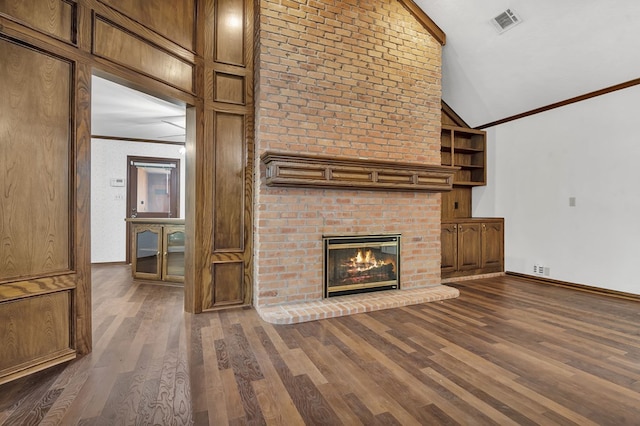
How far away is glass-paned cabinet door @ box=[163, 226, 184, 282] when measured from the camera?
180 inches

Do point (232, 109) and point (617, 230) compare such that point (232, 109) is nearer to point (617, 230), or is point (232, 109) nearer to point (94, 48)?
point (94, 48)

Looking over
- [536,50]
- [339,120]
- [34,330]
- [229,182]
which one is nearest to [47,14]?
[229,182]

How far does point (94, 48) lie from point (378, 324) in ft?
10.8

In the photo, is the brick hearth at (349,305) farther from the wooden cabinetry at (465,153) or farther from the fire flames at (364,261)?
the wooden cabinetry at (465,153)

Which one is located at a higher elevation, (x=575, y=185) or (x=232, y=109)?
(x=232, y=109)

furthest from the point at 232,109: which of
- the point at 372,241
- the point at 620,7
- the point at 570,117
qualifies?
the point at 570,117

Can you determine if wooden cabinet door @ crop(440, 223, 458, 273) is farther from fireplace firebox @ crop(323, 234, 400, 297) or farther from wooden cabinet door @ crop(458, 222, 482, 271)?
fireplace firebox @ crop(323, 234, 400, 297)

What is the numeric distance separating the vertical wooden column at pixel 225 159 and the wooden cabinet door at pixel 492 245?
3917 mm

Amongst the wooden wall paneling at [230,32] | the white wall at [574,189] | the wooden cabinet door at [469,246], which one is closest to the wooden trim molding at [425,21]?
the white wall at [574,189]

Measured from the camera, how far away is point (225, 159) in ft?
11.3

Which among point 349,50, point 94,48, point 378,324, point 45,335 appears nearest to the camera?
point 45,335

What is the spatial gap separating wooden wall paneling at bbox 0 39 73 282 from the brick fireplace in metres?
1.60

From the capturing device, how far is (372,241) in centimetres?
383

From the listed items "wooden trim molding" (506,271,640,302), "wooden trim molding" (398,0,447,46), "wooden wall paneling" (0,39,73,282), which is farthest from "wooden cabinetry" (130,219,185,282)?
"wooden trim molding" (506,271,640,302)
